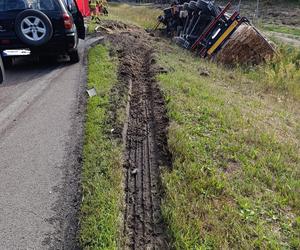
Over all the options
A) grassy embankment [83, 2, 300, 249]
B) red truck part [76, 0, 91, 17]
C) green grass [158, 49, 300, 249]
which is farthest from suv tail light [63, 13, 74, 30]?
red truck part [76, 0, 91, 17]

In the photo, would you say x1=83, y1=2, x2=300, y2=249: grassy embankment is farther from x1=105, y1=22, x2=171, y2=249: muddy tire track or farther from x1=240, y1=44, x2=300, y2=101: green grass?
x1=240, y1=44, x2=300, y2=101: green grass

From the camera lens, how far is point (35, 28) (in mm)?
7621

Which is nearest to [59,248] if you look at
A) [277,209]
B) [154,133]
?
[277,209]

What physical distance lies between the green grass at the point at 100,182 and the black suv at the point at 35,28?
2635mm

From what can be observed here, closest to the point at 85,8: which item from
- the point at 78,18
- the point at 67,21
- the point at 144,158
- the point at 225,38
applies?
the point at 78,18

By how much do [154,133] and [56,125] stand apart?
144 centimetres

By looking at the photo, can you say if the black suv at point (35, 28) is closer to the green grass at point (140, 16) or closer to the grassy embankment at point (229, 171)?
the grassy embankment at point (229, 171)

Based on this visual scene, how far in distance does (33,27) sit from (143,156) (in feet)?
15.9

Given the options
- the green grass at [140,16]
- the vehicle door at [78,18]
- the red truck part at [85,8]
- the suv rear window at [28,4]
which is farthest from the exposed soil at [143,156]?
the green grass at [140,16]

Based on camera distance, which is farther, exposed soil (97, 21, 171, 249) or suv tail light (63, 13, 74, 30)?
suv tail light (63, 13, 74, 30)

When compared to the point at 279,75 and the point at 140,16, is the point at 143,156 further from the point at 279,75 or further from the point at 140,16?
the point at 140,16

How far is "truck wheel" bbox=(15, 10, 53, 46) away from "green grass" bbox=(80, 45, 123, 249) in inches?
102

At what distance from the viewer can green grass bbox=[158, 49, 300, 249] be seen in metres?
2.91

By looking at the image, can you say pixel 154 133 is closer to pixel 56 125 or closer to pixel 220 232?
pixel 56 125
